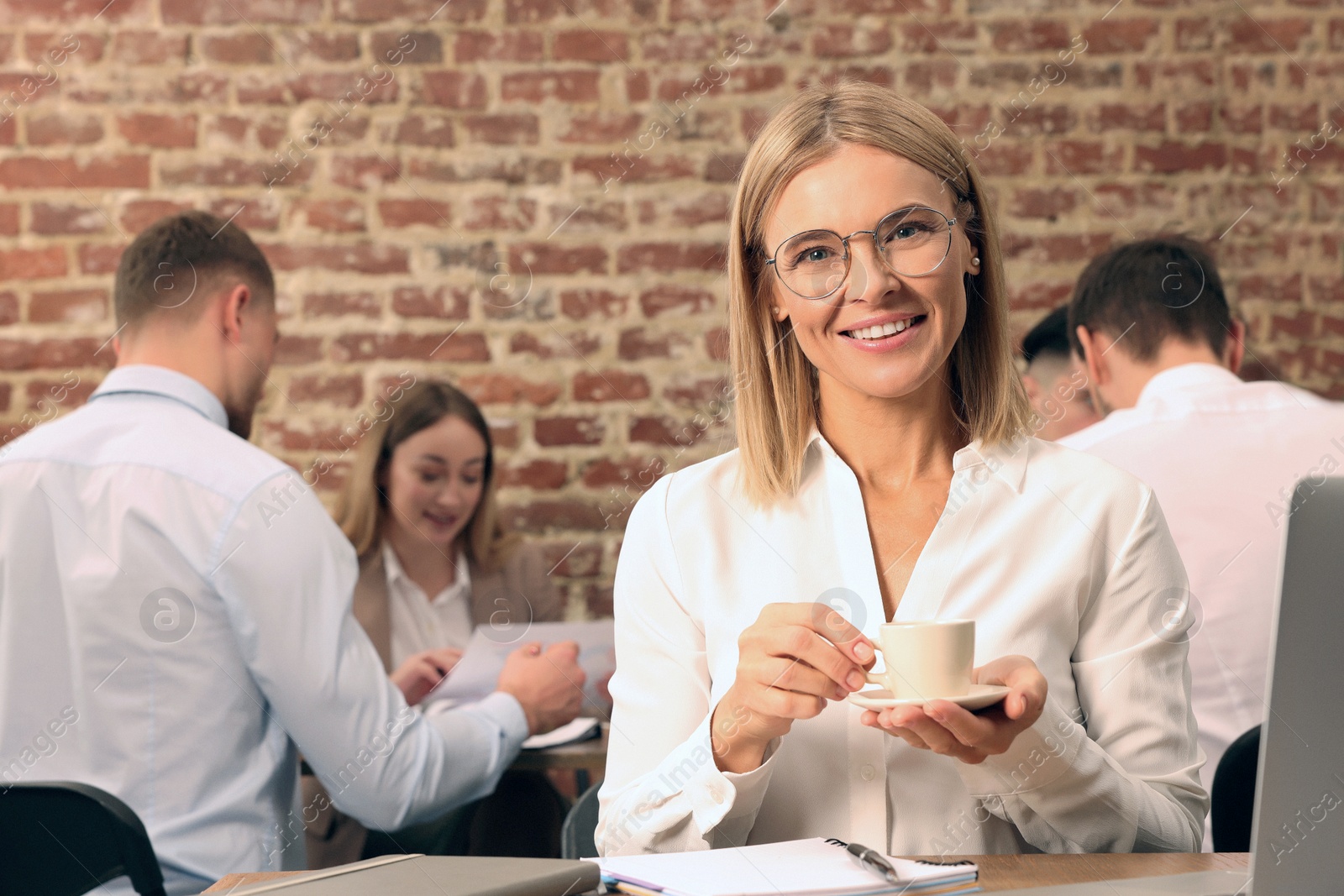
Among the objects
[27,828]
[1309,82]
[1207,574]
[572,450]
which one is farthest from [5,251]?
[1309,82]

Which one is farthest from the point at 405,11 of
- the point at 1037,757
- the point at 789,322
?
the point at 1037,757

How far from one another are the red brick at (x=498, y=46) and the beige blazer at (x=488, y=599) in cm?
125

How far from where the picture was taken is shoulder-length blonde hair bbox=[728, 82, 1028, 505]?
48.7 inches

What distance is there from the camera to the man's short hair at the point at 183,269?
205cm

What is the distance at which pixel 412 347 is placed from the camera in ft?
9.85

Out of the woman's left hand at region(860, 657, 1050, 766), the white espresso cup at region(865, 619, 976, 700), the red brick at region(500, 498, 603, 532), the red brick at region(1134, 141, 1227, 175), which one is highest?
the red brick at region(1134, 141, 1227, 175)

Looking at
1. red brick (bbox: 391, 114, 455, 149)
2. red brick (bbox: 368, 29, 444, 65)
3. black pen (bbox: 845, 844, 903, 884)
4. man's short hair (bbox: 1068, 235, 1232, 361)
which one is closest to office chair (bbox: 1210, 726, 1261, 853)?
black pen (bbox: 845, 844, 903, 884)

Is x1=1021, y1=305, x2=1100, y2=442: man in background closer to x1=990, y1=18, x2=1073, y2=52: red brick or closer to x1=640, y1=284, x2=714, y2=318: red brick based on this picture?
x1=990, y1=18, x2=1073, y2=52: red brick

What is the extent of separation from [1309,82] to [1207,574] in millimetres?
1709

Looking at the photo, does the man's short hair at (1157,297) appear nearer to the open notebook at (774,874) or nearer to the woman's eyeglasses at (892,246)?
the woman's eyeglasses at (892,246)

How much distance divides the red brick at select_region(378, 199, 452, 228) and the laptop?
8.54 ft

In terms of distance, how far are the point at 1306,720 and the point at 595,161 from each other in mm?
2568

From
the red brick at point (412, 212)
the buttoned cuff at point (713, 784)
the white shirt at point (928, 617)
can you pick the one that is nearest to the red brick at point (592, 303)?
the red brick at point (412, 212)

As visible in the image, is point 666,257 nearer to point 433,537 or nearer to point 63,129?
point 433,537
